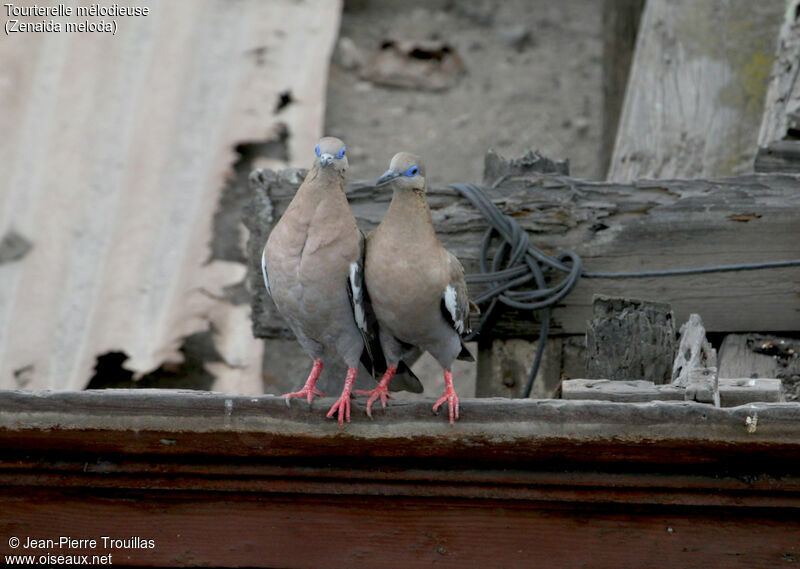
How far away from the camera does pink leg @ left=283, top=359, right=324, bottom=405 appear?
9.42 feet

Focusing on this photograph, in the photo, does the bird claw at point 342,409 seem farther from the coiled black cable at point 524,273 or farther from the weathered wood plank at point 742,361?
the weathered wood plank at point 742,361

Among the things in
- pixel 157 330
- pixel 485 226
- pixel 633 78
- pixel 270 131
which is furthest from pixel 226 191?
pixel 485 226

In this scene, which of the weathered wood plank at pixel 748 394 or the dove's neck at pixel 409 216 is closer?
the weathered wood plank at pixel 748 394

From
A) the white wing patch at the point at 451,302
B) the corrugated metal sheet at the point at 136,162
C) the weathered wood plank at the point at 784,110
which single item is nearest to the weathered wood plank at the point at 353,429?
the white wing patch at the point at 451,302

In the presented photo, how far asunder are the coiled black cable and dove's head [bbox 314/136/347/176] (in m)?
0.83

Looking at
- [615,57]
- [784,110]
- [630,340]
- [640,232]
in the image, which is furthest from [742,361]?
[615,57]

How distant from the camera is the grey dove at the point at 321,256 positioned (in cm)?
306

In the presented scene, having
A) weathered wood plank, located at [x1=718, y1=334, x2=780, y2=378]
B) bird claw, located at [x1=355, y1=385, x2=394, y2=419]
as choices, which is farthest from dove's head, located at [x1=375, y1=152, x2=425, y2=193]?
weathered wood plank, located at [x1=718, y1=334, x2=780, y2=378]

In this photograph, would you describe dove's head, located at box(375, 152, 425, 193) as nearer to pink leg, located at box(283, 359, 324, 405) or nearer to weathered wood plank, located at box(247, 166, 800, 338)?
pink leg, located at box(283, 359, 324, 405)

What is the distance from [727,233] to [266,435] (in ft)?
5.61

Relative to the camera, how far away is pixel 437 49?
755cm

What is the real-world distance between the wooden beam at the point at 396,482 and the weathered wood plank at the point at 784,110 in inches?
62.3

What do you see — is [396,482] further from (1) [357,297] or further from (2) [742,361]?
(2) [742,361]

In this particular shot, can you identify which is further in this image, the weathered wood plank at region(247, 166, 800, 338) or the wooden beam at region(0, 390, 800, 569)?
the weathered wood plank at region(247, 166, 800, 338)
